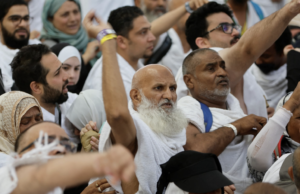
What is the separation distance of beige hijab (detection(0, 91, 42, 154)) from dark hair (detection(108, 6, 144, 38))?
7.24ft

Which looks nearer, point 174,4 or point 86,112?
point 86,112

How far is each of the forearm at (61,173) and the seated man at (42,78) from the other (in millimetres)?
2571

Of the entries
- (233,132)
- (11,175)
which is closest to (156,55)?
(233,132)

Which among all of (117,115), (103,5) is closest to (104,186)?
(117,115)

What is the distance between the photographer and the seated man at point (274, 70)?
5379 mm

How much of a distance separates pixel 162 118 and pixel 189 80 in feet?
3.01

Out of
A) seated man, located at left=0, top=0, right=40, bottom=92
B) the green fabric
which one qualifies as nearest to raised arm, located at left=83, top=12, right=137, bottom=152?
seated man, located at left=0, top=0, right=40, bottom=92

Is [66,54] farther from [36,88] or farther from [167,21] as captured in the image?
[167,21]

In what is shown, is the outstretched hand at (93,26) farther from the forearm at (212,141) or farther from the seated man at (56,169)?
the seated man at (56,169)

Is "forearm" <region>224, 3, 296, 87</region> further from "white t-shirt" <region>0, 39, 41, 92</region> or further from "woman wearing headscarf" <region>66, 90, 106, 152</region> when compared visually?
"white t-shirt" <region>0, 39, 41, 92</region>

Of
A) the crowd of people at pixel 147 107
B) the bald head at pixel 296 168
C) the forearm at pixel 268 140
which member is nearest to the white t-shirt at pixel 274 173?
the crowd of people at pixel 147 107

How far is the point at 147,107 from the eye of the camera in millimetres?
3350

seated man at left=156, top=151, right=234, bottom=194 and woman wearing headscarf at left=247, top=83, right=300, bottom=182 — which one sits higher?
seated man at left=156, top=151, right=234, bottom=194

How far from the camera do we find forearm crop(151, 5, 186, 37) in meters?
5.61
